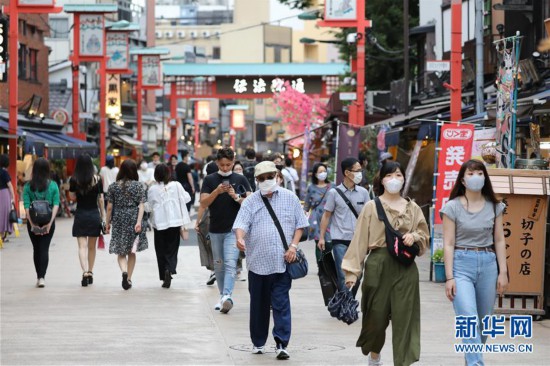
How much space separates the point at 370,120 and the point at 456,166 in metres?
28.9

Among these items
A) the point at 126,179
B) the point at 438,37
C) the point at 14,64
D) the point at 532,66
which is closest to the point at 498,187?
the point at 126,179

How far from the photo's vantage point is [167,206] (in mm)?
18031

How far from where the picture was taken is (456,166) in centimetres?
1798

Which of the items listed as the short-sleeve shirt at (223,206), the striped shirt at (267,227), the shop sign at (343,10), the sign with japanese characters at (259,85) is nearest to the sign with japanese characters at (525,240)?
the striped shirt at (267,227)

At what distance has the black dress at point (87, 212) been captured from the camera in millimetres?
17875

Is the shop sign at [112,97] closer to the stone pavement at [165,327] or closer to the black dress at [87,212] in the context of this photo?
the stone pavement at [165,327]

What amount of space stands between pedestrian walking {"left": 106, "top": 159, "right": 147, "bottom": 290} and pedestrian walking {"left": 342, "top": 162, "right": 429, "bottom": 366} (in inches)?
319

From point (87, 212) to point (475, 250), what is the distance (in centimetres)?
936

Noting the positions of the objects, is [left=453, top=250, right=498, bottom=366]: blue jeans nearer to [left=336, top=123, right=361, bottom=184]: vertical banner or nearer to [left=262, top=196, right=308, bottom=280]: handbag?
[left=262, top=196, right=308, bottom=280]: handbag

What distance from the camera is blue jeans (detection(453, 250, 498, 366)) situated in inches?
373

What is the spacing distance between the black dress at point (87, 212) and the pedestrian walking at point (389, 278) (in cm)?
853

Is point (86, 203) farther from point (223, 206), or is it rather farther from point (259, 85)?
point (259, 85)

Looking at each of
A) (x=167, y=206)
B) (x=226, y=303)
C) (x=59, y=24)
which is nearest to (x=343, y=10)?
(x=167, y=206)

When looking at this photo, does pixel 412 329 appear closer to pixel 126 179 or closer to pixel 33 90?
pixel 126 179
